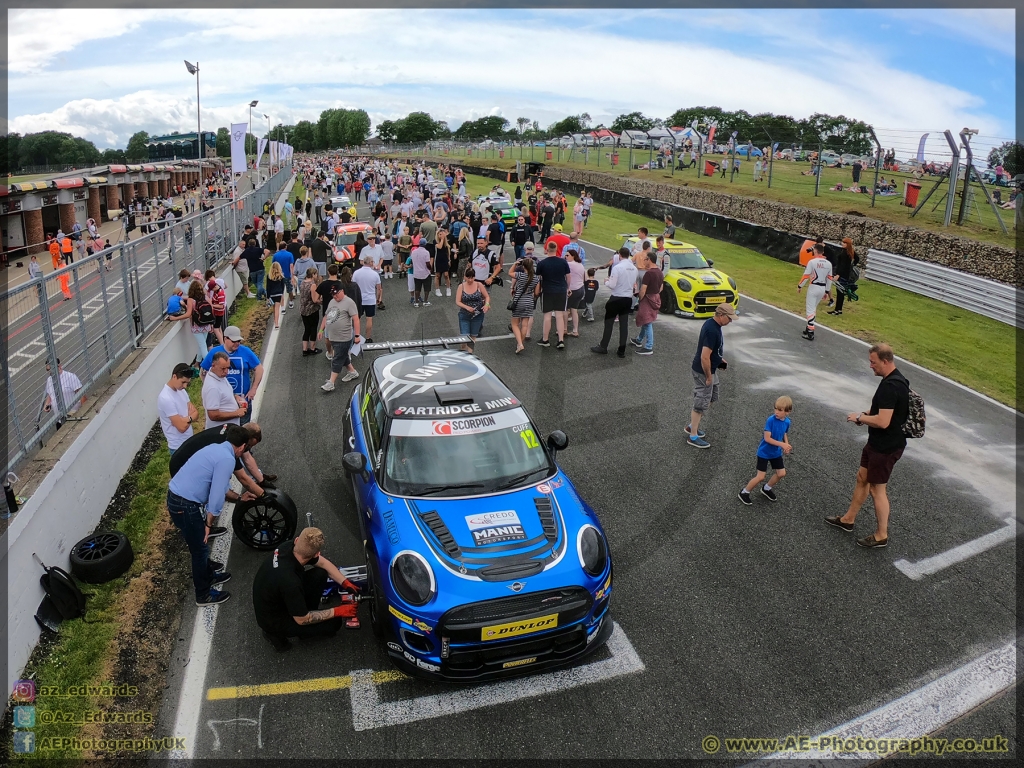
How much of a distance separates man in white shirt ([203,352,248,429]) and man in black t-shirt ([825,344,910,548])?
21.8 feet

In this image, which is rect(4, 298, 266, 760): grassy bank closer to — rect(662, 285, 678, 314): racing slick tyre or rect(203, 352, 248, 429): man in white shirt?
rect(203, 352, 248, 429): man in white shirt

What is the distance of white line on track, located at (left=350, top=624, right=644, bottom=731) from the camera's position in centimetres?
459

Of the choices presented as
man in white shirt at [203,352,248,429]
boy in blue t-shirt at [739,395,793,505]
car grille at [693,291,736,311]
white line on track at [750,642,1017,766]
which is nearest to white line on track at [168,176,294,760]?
man in white shirt at [203,352,248,429]

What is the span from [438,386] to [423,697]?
2.94m

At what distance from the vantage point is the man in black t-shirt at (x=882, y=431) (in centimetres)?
636

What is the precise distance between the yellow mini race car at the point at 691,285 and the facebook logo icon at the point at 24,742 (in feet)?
45.1

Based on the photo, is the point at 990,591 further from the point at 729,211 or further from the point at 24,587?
the point at 729,211

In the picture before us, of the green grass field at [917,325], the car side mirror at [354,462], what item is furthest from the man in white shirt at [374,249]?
the car side mirror at [354,462]

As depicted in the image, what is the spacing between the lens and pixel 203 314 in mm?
10805

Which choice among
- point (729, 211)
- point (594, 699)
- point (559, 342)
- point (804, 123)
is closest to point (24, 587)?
point (594, 699)

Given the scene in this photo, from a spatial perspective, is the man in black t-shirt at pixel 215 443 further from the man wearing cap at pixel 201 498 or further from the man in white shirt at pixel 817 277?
the man in white shirt at pixel 817 277

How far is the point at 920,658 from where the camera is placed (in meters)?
5.28

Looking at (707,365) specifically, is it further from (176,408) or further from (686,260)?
(686,260)

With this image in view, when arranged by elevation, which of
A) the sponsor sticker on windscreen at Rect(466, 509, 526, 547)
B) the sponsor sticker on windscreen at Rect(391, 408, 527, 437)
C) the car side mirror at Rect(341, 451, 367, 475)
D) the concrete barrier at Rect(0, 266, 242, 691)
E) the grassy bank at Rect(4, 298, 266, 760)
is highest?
the sponsor sticker on windscreen at Rect(391, 408, 527, 437)
